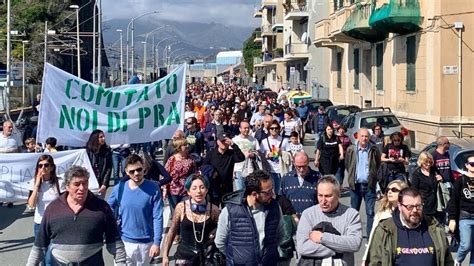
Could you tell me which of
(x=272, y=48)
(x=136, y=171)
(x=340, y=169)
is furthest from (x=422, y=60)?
(x=272, y=48)

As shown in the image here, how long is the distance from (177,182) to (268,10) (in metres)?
87.9

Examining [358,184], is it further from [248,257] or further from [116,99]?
[248,257]

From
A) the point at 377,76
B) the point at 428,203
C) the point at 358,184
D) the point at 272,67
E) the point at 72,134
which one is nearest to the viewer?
the point at 428,203

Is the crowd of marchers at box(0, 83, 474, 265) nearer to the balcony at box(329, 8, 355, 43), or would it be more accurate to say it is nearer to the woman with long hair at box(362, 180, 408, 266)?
the woman with long hair at box(362, 180, 408, 266)

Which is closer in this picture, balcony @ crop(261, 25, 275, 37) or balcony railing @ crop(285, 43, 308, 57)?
balcony railing @ crop(285, 43, 308, 57)

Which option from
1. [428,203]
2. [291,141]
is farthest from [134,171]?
[291,141]

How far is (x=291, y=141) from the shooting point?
13.2 meters

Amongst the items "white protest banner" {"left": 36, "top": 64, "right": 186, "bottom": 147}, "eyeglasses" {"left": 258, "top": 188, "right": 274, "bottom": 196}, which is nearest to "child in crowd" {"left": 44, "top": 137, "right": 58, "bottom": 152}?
"white protest banner" {"left": 36, "top": 64, "right": 186, "bottom": 147}

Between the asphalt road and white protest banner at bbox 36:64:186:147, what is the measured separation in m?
1.45

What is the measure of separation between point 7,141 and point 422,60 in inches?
661

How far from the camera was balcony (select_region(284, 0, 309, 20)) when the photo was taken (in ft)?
214

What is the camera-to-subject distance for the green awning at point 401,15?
27453 millimetres

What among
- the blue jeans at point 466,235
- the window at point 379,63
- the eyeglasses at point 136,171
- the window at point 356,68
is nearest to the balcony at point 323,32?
the window at point 356,68

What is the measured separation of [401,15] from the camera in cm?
2786
